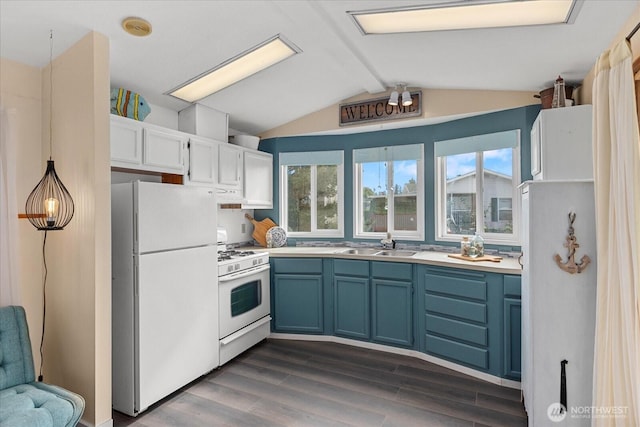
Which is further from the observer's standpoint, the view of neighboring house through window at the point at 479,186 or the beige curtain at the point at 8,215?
the view of neighboring house through window at the point at 479,186

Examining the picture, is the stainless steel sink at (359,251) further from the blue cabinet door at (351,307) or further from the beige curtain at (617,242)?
the beige curtain at (617,242)

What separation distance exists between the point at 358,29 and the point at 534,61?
131cm

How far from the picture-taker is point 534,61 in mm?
2469

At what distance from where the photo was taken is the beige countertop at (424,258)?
2.67m

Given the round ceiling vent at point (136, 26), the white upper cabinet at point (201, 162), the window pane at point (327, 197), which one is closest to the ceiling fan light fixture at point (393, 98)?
the window pane at point (327, 197)

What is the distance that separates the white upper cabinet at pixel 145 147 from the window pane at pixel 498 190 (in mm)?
2909

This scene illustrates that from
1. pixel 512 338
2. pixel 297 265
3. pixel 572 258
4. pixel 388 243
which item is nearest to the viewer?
pixel 572 258

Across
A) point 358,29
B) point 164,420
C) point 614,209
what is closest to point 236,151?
point 358,29

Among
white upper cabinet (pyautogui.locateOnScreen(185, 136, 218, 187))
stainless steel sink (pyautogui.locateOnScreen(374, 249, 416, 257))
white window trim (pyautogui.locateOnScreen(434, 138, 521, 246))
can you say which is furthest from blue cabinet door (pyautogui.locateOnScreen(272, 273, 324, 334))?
white window trim (pyautogui.locateOnScreen(434, 138, 521, 246))

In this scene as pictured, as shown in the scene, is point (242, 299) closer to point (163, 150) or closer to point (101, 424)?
point (101, 424)

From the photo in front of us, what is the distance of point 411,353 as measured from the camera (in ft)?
10.6

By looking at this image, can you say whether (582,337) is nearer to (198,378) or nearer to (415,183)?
(415,183)

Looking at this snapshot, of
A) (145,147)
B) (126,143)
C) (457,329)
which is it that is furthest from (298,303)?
(126,143)

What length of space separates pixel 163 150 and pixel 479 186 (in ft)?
9.79
